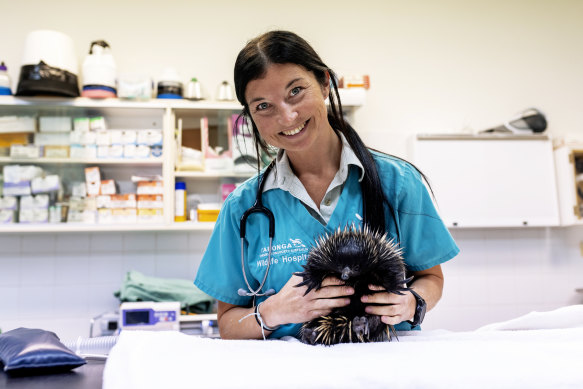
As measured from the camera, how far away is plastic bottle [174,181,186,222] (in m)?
2.70

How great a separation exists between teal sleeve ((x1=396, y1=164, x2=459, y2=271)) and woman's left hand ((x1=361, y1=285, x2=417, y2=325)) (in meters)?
0.24

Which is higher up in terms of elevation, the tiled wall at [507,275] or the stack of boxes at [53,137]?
the stack of boxes at [53,137]

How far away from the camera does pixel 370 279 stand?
0.88 meters

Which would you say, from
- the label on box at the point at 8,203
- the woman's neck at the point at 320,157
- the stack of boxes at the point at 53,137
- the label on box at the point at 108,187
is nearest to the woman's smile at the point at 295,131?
the woman's neck at the point at 320,157

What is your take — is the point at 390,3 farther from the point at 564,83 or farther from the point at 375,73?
the point at 564,83

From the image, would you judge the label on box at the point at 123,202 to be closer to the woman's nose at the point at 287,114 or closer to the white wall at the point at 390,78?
the white wall at the point at 390,78

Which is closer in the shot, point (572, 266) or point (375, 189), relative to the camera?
point (375, 189)

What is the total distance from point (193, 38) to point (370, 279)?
259 cm

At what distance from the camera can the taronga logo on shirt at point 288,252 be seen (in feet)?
3.68

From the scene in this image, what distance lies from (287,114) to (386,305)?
18.2 inches

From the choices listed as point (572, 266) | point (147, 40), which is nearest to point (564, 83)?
point (572, 266)

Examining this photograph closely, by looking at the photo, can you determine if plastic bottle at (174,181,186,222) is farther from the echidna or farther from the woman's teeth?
the echidna

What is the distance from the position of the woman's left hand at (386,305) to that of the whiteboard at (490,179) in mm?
2145

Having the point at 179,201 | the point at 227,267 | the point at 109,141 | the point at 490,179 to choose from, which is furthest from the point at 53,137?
the point at 490,179
